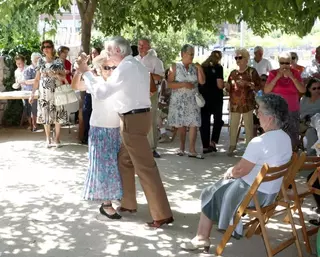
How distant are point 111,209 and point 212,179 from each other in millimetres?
2055

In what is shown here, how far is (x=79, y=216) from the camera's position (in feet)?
17.1

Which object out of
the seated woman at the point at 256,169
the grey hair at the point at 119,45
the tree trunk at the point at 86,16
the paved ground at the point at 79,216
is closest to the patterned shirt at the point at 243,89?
the paved ground at the point at 79,216

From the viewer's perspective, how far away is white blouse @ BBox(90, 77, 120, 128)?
485cm

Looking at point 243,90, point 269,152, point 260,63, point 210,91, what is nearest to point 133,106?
point 269,152

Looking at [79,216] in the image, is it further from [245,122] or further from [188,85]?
[245,122]

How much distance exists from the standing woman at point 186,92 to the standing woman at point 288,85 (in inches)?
46.2

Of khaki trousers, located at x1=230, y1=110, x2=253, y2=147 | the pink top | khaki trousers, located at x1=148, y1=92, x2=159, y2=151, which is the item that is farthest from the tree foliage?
khaki trousers, located at x1=230, y1=110, x2=253, y2=147

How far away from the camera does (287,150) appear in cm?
402

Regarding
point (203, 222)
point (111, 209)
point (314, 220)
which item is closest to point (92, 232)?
point (111, 209)

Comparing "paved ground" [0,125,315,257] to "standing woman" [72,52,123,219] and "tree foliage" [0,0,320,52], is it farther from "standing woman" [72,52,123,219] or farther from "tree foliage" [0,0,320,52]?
"tree foliage" [0,0,320,52]

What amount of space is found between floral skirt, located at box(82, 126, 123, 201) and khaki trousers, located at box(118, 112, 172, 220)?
92 mm

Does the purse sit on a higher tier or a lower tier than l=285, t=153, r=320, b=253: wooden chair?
higher

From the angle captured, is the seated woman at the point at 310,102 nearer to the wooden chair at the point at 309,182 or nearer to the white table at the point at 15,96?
the wooden chair at the point at 309,182

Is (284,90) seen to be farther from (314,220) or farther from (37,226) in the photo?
(37,226)
